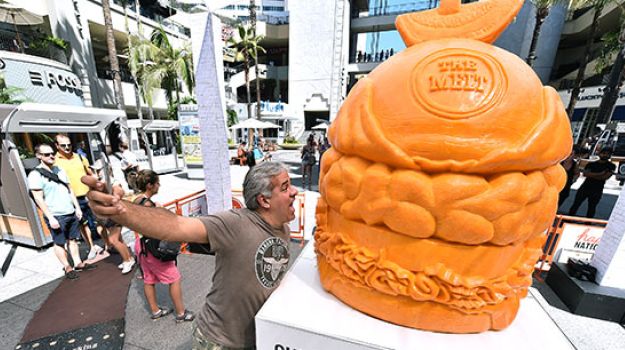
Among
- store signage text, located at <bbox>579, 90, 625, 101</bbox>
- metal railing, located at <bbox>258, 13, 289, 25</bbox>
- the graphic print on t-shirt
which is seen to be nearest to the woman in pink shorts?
the graphic print on t-shirt

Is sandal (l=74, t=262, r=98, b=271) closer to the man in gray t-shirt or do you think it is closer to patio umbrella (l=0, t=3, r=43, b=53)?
the man in gray t-shirt

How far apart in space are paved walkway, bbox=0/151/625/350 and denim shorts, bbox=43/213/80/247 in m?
0.61

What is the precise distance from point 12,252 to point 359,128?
692 cm

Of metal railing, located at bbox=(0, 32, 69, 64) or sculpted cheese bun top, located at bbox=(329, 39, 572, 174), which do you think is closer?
sculpted cheese bun top, located at bbox=(329, 39, 572, 174)

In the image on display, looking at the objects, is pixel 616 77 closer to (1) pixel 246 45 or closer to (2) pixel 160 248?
(2) pixel 160 248

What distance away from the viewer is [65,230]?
408cm

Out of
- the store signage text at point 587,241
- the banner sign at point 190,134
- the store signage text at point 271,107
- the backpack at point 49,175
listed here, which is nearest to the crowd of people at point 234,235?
the backpack at point 49,175

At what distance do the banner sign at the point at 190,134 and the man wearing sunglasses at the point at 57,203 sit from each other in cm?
711

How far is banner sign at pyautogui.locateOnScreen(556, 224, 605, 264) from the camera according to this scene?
3.98 meters

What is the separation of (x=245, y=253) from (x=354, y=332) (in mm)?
824

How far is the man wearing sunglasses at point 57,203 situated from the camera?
12.3ft

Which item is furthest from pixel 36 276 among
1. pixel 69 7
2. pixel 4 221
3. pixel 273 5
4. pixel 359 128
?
pixel 273 5

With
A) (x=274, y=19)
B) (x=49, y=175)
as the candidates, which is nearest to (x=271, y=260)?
(x=49, y=175)

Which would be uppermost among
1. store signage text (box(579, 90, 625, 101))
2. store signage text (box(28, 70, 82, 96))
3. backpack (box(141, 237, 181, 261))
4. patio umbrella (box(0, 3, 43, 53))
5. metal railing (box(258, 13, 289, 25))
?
metal railing (box(258, 13, 289, 25))
